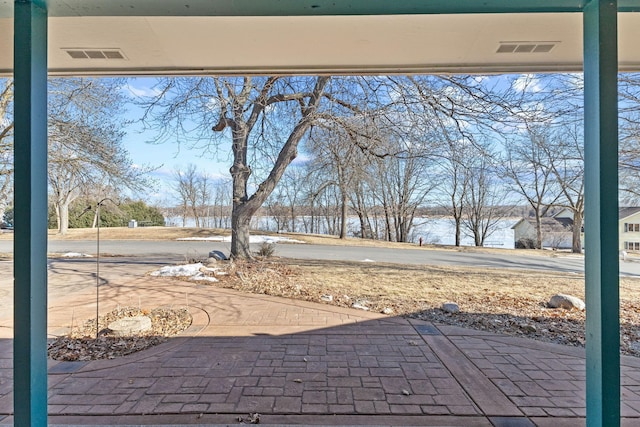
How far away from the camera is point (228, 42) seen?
8.11 feet

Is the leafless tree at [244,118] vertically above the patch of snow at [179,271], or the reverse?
the leafless tree at [244,118]

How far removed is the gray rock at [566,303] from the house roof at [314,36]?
3.19 meters

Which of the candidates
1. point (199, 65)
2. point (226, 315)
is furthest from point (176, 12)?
point (226, 315)

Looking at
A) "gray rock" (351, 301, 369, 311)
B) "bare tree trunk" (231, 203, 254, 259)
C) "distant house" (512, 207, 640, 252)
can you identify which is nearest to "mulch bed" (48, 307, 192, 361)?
"gray rock" (351, 301, 369, 311)

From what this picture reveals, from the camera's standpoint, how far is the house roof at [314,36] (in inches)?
69.1

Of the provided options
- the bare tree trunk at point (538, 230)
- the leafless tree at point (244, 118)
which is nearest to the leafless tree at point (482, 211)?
the bare tree trunk at point (538, 230)

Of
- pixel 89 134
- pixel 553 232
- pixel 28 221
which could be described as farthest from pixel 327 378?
pixel 553 232

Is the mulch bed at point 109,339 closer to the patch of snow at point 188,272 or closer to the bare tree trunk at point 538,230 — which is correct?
the patch of snow at point 188,272

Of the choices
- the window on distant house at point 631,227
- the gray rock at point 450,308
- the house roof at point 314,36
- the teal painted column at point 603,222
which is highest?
the house roof at point 314,36

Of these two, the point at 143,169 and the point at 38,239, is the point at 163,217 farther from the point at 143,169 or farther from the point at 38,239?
the point at 38,239

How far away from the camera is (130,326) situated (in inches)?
142

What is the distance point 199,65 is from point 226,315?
2986mm

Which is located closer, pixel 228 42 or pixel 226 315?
pixel 228 42

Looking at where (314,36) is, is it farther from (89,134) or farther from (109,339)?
(89,134)
